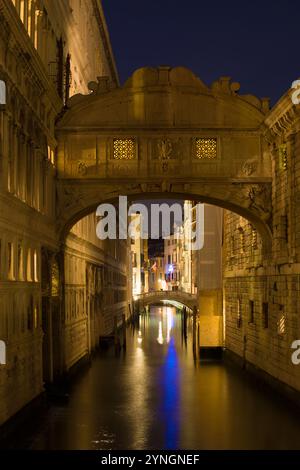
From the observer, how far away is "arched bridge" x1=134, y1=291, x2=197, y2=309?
64.7 m

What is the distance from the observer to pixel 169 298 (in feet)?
235

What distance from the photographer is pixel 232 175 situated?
23.8 metres

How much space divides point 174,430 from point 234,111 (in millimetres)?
10748

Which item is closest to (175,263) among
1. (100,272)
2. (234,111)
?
(100,272)

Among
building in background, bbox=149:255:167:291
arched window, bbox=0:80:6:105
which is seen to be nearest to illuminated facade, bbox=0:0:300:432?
arched window, bbox=0:80:6:105

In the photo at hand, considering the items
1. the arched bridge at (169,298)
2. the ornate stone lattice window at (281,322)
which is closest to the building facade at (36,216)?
the ornate stone lattice window at (281,322)

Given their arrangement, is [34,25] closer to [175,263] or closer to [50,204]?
[50,204]

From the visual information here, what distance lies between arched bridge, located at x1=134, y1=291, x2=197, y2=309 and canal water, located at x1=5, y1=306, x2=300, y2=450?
32.0 m

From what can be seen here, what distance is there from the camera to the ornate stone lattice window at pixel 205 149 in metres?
23.8

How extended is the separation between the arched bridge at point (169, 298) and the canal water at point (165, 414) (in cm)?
3201

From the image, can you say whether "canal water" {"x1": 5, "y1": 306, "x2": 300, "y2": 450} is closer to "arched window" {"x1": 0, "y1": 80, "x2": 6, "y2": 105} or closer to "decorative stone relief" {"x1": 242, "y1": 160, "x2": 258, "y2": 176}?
"decorative stone relief" {"x1": 242, "y1": 160, "x2": 258, "y2": 176}

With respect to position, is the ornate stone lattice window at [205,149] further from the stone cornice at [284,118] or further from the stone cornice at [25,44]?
the stone cornice at [25,44]

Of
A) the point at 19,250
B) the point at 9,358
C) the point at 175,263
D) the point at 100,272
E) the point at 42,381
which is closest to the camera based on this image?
the point at 9,358

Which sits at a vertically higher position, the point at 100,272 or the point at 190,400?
the point at 100,272
